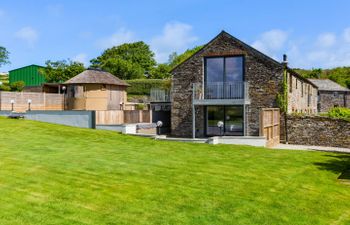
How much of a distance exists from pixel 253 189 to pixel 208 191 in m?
1.42

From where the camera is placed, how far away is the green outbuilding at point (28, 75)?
62.9 meters

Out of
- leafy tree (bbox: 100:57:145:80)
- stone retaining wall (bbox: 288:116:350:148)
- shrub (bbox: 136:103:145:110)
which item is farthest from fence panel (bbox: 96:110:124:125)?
leafy tree (bbox: 100:57:145:80)

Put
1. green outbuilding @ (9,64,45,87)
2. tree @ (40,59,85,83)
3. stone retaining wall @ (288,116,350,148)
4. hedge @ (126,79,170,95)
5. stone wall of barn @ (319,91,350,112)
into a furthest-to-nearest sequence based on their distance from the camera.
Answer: green outbuilding @ (9,64,45,87) → tree @ (40,59,85,83) → hedge @ (126,79,170,95) → stone wall of barn @ (319,91,350,112) → stone retaining wall @ (288,116,350,148)

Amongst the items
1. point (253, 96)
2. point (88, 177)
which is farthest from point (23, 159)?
point (253, 96)

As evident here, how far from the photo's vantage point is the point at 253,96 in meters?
25.9

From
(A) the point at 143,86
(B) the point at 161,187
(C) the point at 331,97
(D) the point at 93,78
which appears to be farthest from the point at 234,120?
(C) the point at 331,97

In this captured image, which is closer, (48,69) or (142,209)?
(142,209)

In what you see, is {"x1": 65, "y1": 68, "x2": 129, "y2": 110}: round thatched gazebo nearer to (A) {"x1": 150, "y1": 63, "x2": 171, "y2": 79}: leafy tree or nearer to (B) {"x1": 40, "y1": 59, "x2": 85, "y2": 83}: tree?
(B) {"x1": 40, "y1": 59, "x2": 85, "y2": 83}: tree

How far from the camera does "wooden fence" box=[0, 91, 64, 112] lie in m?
31.8

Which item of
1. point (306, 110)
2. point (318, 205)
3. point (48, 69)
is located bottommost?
point (318, 205)

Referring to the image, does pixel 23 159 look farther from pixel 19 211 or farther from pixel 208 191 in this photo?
pixel 208 191

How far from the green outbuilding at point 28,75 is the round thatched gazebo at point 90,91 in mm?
30612

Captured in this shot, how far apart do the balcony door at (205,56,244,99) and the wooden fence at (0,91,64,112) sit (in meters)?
16.2

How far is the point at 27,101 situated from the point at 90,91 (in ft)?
18.4
